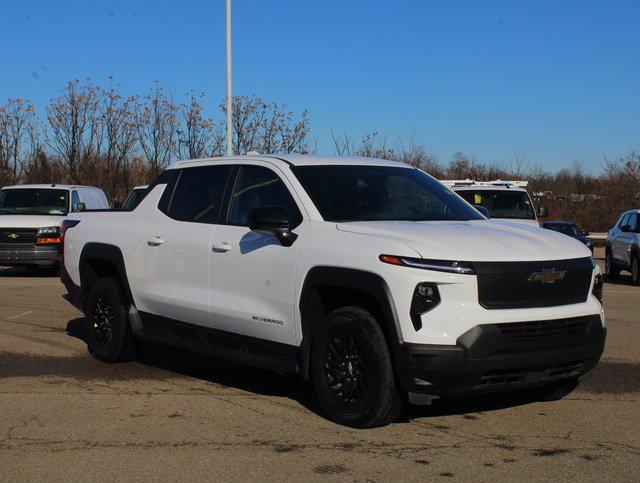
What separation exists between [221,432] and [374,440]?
1.03 metres

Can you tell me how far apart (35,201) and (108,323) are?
11420 millimetres

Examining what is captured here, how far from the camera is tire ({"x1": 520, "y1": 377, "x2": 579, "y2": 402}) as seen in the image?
21.3ft

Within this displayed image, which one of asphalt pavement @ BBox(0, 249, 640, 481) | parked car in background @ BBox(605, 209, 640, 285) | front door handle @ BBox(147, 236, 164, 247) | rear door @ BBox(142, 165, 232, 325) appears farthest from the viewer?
parked car in background @ BBox(605, 209, 640, 285)

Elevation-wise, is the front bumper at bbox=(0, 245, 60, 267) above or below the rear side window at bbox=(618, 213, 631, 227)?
below

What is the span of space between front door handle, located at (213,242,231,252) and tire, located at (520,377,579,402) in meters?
2.56

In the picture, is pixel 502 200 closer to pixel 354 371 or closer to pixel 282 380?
pixel 282 380

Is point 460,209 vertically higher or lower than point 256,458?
higher

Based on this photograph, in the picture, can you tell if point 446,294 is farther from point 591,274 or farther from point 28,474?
point 28,474

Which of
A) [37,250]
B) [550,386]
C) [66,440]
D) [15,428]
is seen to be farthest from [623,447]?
[37,250]

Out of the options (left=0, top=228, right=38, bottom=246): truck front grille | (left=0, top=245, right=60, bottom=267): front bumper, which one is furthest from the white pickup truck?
(left=0, top=228, right=38, bottom=246): truck front grille

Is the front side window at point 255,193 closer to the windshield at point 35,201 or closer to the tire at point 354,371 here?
the tire at point 354,371

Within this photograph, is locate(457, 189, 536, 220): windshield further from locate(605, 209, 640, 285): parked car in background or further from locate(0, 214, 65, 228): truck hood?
locate(0, 214, 65, 228): truck hood

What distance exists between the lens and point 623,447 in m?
5.41

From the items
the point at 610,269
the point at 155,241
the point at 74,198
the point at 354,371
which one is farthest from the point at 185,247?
the point at 610,269
